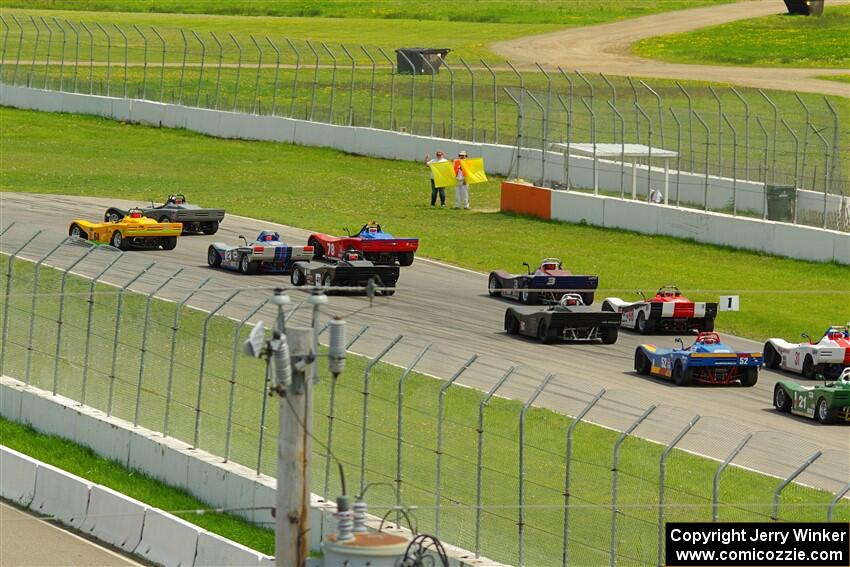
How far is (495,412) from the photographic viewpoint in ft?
65.6

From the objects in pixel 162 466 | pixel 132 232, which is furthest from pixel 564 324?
pixel 132 232

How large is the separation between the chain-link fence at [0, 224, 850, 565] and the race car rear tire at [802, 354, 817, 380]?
16.9 feet

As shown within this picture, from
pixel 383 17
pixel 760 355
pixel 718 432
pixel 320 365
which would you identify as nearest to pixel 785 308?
pixel 760 355

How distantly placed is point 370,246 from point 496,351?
333 inches

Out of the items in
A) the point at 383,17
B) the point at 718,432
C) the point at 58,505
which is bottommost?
the point at 58,505

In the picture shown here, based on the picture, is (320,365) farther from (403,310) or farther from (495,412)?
(403,310)

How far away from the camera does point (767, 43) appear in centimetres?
8950

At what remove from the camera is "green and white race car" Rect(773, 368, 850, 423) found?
27.8 m

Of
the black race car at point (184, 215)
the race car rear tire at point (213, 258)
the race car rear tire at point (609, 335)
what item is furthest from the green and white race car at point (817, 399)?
the black race car at point (184, 215)

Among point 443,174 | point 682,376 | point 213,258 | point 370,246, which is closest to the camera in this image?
point 682,376

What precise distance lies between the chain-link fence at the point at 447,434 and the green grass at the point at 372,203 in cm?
1246

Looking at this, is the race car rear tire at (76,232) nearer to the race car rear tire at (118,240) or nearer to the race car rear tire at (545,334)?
the race car rear tire at (118,240)

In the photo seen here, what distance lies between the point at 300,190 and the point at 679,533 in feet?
124

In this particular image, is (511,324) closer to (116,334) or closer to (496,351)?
(496,351)
